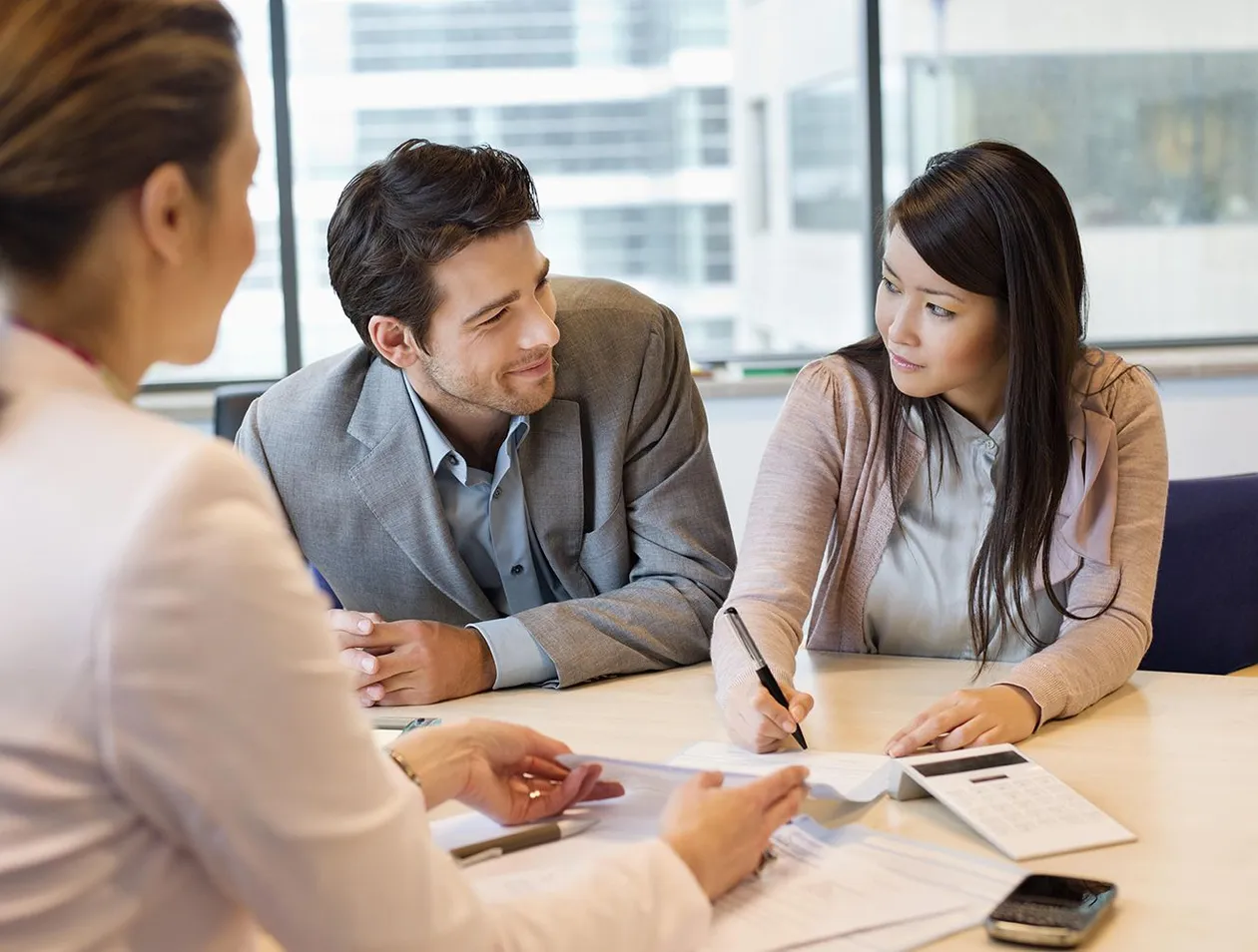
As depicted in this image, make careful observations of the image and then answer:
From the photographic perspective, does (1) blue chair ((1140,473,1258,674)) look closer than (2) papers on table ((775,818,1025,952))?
No

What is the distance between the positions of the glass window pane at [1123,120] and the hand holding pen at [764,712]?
324 cm

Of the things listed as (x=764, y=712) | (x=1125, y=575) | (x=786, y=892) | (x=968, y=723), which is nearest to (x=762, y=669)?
(x=764, y=712)

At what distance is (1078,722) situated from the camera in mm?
1523

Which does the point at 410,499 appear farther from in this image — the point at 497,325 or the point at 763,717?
the point at 763,717

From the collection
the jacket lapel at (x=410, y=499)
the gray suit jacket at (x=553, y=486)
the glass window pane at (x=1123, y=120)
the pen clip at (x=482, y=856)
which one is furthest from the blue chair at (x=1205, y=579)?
the glass window pane at (x=1123, y=120)

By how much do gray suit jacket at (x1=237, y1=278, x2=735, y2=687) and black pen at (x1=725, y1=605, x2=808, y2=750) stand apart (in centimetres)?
25

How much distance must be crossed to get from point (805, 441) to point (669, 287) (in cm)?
269

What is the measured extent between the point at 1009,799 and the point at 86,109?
943 millimetres

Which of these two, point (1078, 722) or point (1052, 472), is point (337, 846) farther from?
point (1052, 472)

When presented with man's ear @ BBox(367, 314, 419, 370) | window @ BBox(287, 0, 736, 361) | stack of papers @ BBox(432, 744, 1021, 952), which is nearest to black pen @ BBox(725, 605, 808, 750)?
stack of papers @ BBox(432, 744, 1021, 952)

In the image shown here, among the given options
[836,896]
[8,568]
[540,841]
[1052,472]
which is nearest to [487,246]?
[1052,472]

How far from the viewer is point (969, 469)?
189 centimetres

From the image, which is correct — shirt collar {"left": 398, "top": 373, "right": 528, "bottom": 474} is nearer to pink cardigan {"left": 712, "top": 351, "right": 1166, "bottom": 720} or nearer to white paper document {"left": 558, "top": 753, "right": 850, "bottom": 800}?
pink cardigan {"left": 712, "top": 351, "right": 1166, "bottom": 720}

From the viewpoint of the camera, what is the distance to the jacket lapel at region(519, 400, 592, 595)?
6.32 feet
